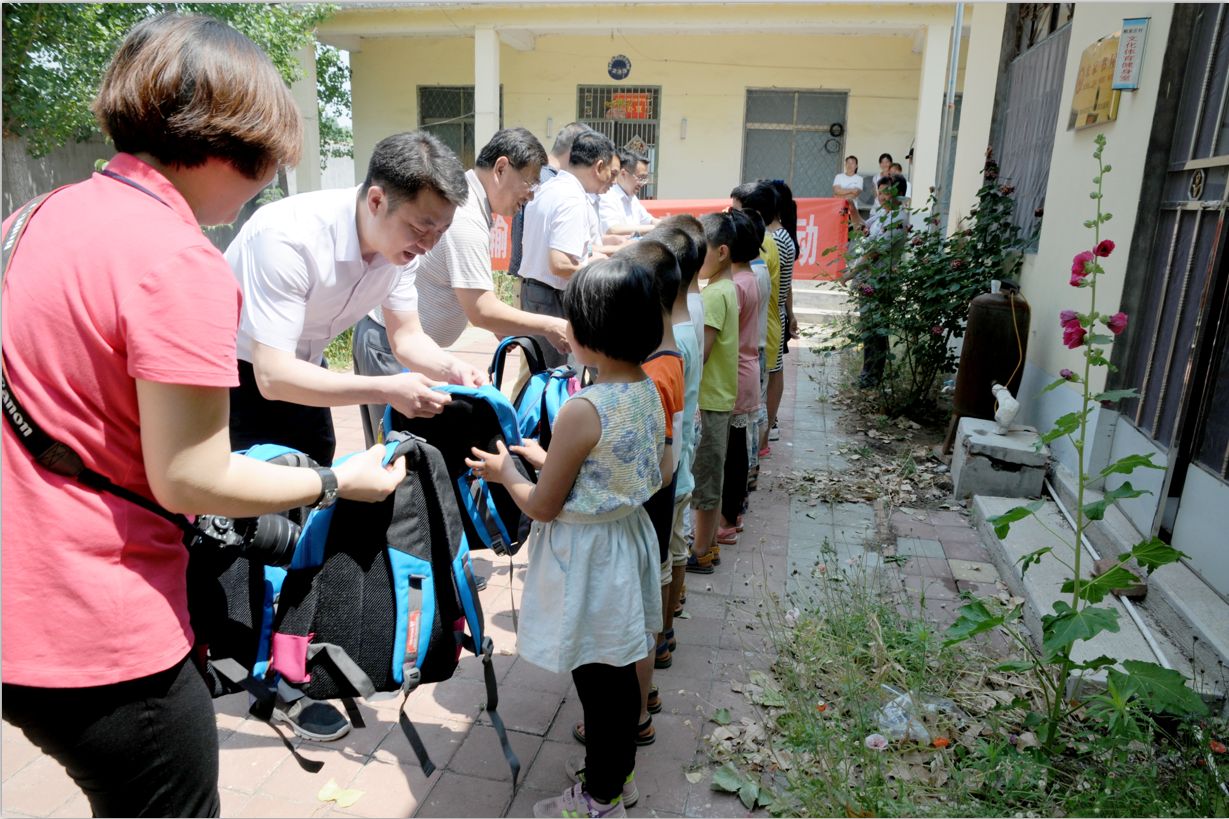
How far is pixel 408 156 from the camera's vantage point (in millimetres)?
2262

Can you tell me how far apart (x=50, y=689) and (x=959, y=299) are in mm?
5871

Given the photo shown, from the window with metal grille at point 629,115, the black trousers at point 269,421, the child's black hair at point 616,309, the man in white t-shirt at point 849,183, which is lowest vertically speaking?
the black trousers at point 269,421

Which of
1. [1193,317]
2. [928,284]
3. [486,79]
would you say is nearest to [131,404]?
[1193,317]

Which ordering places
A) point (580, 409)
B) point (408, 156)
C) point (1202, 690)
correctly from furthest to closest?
point (1202, 690) → point (408, 156) → point (580, 409)

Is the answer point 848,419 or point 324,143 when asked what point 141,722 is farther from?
point 324,143

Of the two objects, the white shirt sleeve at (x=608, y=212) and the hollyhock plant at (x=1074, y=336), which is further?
the white shirt sleeve at (x=608, y=212)

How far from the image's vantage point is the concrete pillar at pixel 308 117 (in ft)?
41.0

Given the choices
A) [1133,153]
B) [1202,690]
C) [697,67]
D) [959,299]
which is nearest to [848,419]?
[959,299]

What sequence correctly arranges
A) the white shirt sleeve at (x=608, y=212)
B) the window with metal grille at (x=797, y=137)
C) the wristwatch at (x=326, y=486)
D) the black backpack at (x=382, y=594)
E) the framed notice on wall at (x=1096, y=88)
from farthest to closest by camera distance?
the window with metal grille at (x=797, y=137)
the white shirt sleeve at (x=608, y=212)
the framed notice on wall at (x=1096, y=88)
the black backpack at (x=382, y=594)
the wristwatch at (x=326, y=486)

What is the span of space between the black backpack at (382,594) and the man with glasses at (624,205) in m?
4.43

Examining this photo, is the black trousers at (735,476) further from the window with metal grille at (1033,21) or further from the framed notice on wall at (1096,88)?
the window with metal grille at (1033,21)

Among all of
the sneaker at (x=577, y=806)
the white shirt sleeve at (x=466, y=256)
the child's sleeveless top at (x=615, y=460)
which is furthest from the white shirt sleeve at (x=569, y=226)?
the sneaker at (x=577, y=806)

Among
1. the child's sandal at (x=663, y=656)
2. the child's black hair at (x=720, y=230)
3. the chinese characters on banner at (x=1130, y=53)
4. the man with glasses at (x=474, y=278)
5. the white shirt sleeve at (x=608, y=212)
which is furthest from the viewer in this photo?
the white shirt sleeve at (x=608, y=212)

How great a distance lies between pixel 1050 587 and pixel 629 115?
12.1m
